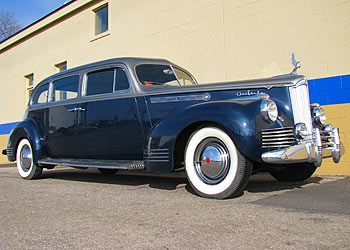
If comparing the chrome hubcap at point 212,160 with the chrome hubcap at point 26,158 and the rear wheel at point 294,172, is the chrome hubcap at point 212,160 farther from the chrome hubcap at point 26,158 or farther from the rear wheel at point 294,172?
the chrome hubcap at point 26,158

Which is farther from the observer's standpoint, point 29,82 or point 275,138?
point 29,82

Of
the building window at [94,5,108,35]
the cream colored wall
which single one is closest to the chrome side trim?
the cream colored wall

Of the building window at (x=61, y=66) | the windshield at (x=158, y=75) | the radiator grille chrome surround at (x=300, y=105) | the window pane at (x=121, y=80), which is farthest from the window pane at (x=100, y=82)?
the building window at (x=61, y=66)

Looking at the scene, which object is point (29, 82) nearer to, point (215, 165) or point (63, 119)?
point (63, 119)

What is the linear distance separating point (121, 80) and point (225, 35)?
3235 millimetres

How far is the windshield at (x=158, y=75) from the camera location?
4.58 metres

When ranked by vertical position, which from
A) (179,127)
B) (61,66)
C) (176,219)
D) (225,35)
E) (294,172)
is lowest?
(176,219)

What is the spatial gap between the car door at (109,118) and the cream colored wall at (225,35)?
2.97 meters

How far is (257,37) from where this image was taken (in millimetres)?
6434

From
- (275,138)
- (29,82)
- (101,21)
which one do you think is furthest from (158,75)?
(29,82)

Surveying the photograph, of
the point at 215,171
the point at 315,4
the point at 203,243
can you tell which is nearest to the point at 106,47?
the point at 315,4

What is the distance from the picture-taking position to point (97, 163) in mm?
4469

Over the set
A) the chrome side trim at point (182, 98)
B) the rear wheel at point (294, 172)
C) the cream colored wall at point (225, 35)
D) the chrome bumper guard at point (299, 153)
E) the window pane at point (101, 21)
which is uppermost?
the window pane at point (101, 21)

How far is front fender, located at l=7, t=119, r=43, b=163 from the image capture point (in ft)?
17.9
